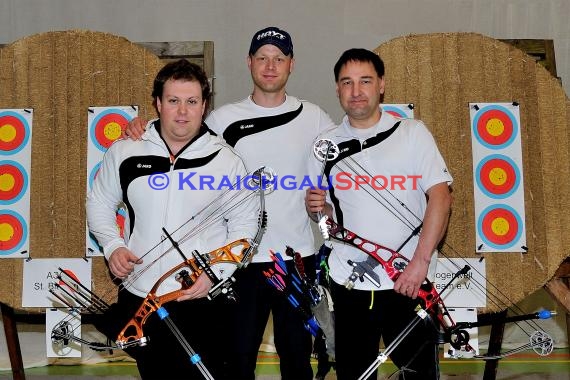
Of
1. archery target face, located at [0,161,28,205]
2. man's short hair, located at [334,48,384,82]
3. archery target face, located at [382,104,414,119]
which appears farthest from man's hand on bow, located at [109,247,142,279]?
archery target face, located at [382,104,414,119]

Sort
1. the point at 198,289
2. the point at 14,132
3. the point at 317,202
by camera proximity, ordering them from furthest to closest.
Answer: the point at 14,132
the point at 317,202
the point at 198,289

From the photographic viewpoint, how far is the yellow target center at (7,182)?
3.33 metres

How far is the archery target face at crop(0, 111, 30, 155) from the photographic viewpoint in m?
3.33

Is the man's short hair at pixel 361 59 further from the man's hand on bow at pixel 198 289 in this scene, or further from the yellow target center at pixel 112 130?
the yellow target center at pixel 112 130

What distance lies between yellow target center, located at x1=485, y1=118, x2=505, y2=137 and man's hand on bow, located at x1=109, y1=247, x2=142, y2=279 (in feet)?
5.15

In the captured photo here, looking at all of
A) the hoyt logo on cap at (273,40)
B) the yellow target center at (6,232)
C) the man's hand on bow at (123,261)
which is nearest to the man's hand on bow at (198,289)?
the man's hand on bow at (123,261)

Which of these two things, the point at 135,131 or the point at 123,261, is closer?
the point at 123,261

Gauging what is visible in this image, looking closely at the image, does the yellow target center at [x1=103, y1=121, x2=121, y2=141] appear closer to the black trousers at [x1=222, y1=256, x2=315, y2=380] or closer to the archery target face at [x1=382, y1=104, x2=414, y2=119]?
the black trousers at [x1=222, y1=256, x2=315, y2=380]

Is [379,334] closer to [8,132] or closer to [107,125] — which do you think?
[107,125]

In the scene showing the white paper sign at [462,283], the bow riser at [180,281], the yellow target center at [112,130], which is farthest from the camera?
the yellow target center at [112,130]

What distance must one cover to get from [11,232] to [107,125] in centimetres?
57

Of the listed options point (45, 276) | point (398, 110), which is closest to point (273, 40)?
point (398, 110)

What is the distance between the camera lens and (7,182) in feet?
10.9

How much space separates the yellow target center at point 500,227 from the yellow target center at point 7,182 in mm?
1915
